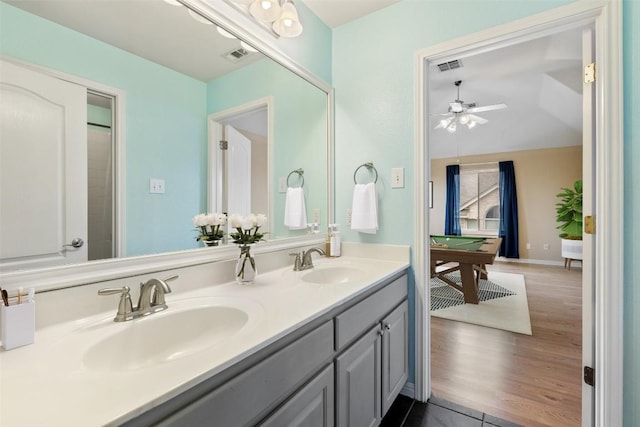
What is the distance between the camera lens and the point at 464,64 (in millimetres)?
3135

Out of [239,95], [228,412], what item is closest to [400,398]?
[228,412]

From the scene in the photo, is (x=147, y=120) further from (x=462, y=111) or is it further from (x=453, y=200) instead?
(x=453, y=200)

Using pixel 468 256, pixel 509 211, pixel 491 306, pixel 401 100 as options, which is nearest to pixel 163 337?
pixel 401 100

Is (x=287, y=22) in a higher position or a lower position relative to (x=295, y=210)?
higher

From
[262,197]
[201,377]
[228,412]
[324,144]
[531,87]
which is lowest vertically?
[228,412]

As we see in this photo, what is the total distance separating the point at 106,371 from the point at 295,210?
1.25 metres

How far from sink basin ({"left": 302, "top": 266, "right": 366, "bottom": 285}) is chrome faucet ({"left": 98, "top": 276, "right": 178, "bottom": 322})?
2.49ft

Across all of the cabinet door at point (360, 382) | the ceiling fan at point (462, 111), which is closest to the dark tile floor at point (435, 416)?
the cabinet door at point (360, 382)

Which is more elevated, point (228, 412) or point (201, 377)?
point (201, 377)

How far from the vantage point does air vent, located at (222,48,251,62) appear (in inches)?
52.7

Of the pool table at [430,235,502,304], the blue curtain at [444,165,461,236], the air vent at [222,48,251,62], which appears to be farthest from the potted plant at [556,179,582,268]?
the air vent at [222,48,251,62]

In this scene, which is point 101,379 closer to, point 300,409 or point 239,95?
point 300,409

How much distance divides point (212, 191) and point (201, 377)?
0.88 meters

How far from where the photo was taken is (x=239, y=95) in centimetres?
142
